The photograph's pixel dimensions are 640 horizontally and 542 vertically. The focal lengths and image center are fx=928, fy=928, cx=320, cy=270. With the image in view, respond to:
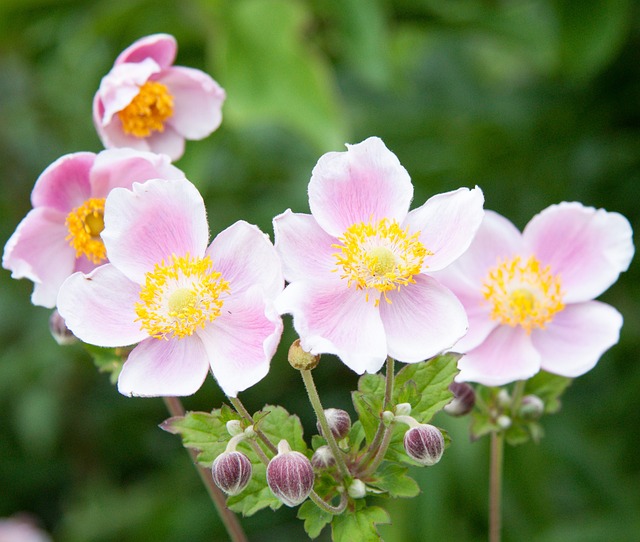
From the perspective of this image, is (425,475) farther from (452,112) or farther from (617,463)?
(452,112)

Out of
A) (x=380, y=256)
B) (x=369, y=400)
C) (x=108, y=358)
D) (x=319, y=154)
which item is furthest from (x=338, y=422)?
(x=319, y=154)

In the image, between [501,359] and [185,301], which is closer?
[185,301]

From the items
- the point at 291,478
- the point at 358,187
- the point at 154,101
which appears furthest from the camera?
the point at 154,101

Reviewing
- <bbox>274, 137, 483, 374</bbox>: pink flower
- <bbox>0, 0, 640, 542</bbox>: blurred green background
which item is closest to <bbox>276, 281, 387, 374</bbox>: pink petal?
<bbox>274, 137, 483, 374</bbox>: pink flower

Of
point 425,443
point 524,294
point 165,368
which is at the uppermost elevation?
point 165,368

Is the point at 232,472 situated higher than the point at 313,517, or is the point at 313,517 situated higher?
→ the point at 232,472

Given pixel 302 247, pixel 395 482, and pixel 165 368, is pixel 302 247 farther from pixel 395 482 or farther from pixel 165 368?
pixel 395 482

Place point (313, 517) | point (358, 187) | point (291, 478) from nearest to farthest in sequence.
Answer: point (291, 478)
point (313, 517)
point (358, 187)
